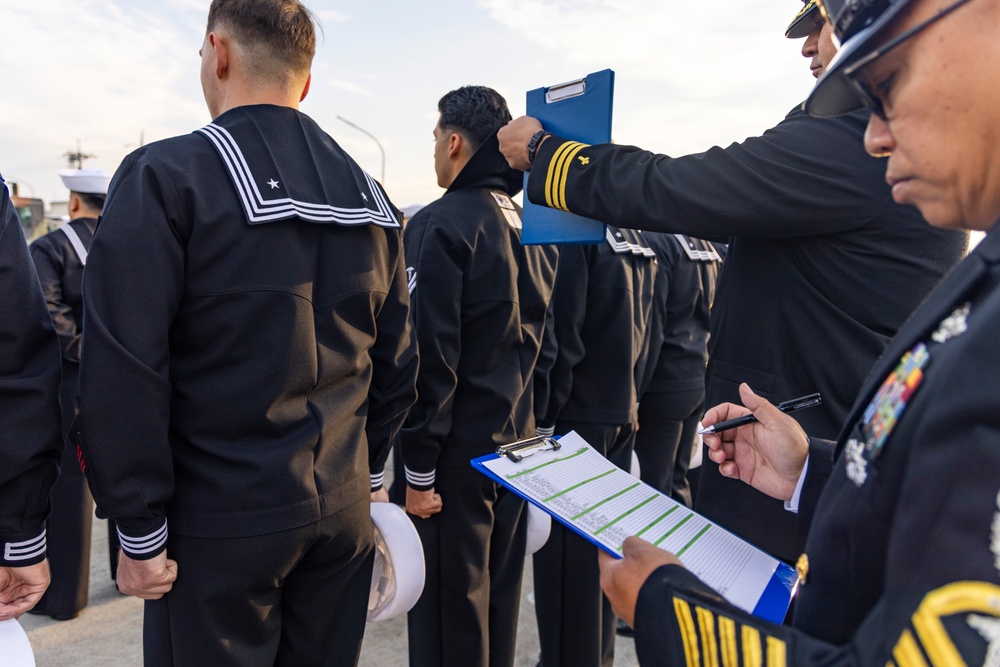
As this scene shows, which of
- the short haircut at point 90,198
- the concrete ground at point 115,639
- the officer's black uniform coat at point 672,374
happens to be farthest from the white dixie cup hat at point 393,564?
the short haircut at point 90,198

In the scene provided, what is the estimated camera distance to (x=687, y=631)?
0.84 m

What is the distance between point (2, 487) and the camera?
1504 millimetres

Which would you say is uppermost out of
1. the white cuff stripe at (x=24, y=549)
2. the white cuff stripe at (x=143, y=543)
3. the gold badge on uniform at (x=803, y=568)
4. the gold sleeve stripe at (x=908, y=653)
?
the gold sleeve stripe at (x=908, y=653)

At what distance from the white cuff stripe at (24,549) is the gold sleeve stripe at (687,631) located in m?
1.48

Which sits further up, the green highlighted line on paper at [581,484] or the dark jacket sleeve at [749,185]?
the dark jacket sleeve at [749,185]

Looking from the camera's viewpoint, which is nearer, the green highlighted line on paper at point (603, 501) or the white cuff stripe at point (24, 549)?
the green highlighted line on paper at point (603, 501)

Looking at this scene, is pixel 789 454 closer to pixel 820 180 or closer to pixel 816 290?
pixel 816 290

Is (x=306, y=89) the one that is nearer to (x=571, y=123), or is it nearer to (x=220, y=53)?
(x=220, y=53)

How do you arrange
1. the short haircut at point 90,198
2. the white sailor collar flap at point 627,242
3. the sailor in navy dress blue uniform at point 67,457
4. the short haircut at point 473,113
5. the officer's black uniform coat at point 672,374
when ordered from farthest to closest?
the officer's black uniform coat at point 672,374, the short haircut at point 90,198, the white sailor collar flap at point 627,242, the sailor in navy dress blue uniform at point 67,457, the short haircut at point 473,113

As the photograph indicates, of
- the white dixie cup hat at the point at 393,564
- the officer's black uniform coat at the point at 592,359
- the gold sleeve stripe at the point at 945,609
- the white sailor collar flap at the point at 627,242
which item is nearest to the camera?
the gold sleeve stripe at the point at 945,609

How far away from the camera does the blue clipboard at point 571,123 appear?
1775 mm

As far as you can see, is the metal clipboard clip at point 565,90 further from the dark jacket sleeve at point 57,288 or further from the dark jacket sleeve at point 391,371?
the dark jacket sleeve at point 57,288

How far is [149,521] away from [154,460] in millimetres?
138

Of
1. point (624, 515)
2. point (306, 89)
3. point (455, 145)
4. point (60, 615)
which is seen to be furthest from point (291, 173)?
point (60, 615)
